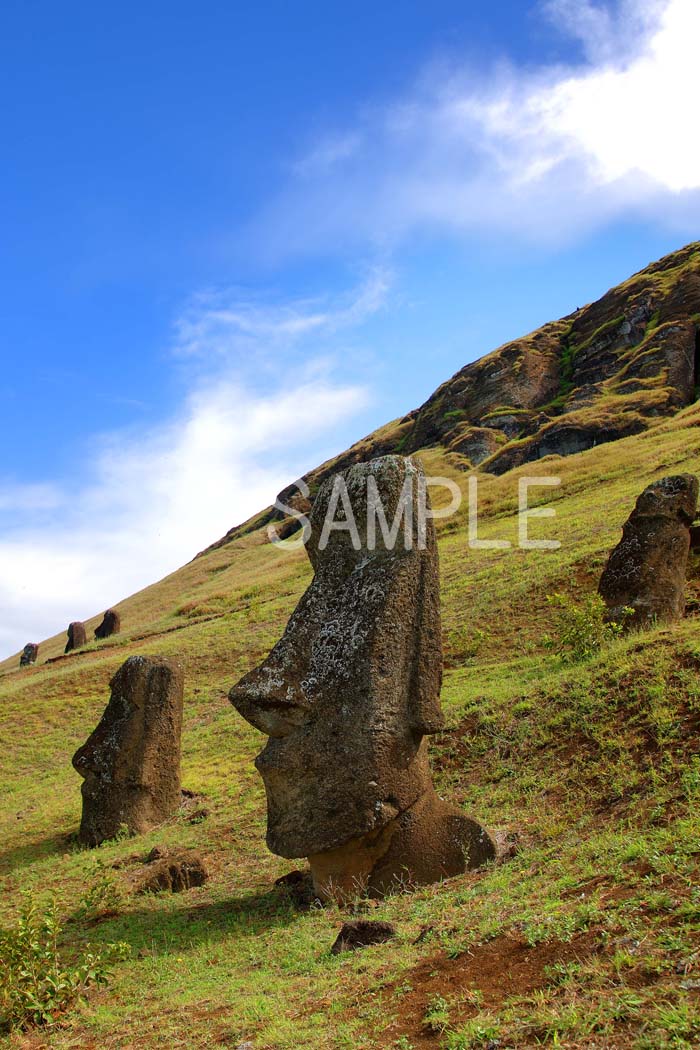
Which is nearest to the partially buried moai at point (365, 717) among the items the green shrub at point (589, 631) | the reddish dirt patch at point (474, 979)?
the reddish dirt patch at point (474, 979)

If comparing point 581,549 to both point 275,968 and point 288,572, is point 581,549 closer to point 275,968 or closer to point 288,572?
point 275,968

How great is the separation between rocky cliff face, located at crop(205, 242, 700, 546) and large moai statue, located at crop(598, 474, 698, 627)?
5494cm

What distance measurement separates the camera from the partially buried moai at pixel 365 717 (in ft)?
26.4

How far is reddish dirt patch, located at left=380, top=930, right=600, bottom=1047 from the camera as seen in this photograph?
4469 mm

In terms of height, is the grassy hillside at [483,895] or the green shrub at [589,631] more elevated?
the green shrub at [589,631]

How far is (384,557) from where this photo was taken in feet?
29.0

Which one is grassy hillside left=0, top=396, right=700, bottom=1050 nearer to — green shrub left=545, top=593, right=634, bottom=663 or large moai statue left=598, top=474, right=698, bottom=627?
green shrub left=545, top=593, right=634, bottom=663

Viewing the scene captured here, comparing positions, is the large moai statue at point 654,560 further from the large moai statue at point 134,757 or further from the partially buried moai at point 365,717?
the large moai statue at point 134,757

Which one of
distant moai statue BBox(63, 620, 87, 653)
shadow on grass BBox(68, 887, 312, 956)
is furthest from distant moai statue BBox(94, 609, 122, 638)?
shadow on grass BBox(68, 887, 312, 956)

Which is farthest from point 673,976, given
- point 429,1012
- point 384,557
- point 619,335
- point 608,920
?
point 619,335

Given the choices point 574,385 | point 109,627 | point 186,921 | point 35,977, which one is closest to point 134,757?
point 186,921

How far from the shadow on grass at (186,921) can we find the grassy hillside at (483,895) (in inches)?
1.4

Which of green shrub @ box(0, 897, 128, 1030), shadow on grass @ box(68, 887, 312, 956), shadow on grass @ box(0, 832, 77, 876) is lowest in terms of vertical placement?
shadow on grass @ box(0, 832, 77, 876)

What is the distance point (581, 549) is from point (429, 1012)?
19336mm
